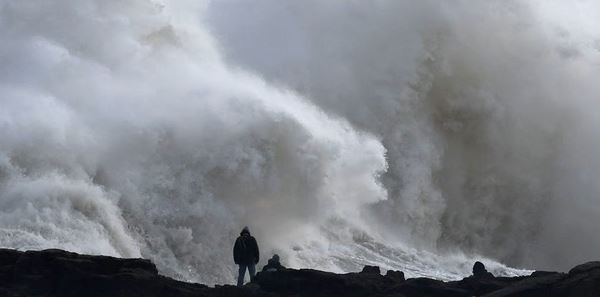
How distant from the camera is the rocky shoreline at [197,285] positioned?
1733cm

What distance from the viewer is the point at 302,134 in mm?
26844

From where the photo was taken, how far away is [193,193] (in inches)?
973

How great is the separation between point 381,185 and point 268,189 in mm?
4042

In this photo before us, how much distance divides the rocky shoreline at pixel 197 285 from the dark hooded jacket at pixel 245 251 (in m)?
1.51

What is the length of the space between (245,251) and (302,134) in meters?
6.85

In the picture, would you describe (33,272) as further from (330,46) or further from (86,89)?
(330,46)

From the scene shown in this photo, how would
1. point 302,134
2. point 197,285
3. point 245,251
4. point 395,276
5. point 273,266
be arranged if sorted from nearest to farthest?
point 197,285
point 273,266
point 395,276
point 245,251
point 302,134

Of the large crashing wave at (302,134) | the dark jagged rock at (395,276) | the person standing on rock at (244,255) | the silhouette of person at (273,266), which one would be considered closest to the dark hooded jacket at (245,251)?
the person standing on rock at (244,255)

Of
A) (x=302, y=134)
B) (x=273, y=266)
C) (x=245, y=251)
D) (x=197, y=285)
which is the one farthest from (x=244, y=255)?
(x=302, y=134)

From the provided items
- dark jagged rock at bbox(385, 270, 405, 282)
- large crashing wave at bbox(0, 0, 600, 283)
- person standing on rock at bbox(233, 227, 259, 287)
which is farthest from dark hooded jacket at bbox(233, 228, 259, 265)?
large crashing wave at bbox(0, 0, 600, 283)

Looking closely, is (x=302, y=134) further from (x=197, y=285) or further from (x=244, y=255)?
(x=197, y=285)

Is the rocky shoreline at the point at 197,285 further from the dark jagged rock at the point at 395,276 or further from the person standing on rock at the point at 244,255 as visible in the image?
the person standing on rock at the point at 244,255

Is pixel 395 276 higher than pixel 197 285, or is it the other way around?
pixel 395 276

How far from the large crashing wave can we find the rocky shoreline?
11.7 feet
